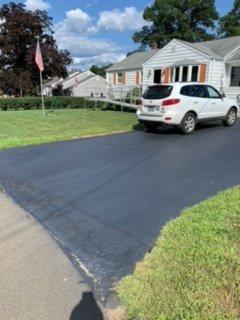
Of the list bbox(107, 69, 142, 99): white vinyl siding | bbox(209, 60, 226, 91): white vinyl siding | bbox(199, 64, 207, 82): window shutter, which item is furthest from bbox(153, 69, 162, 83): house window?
bbox(209, 60, 226, 91): white vinyl siding

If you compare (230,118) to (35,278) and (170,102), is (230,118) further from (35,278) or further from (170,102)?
(35,278)

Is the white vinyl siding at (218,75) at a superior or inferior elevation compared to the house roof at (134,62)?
inferior

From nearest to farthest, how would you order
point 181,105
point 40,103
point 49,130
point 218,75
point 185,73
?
point 181,105 → point 49,130 → point 218,75 → point 185,73 → point 40,103

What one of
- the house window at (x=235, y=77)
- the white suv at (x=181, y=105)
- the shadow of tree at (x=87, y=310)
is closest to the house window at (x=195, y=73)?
the house window at (x=235, y=77)

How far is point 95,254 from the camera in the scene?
13.8 ft

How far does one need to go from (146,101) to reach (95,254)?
9.05 m

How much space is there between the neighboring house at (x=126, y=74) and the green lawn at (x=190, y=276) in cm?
2659

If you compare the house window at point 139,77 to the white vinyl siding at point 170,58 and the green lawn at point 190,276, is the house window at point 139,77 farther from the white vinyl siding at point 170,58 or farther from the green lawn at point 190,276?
the green lawn at point 190,276

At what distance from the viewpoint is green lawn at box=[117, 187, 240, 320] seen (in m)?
2.98

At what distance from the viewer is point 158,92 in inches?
486

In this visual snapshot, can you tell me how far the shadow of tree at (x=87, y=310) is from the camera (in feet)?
10.1

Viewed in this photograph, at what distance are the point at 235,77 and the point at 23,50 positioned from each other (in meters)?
28.5

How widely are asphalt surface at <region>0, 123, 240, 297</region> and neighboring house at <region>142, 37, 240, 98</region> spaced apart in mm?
13253

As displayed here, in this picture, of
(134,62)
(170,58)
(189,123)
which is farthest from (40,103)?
(189,123)
